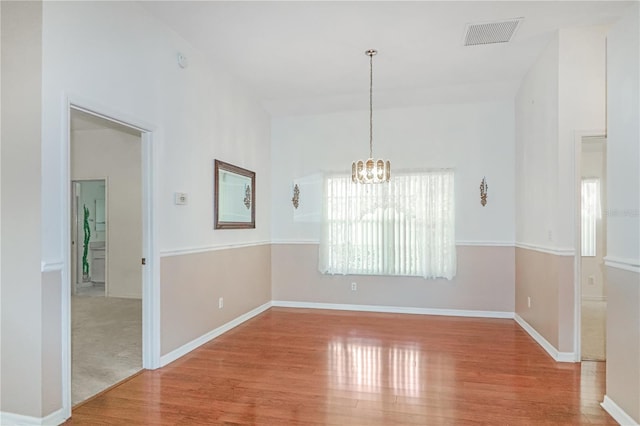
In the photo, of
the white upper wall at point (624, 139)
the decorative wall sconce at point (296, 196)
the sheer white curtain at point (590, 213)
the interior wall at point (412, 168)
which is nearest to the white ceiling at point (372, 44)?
the interior wall at point (412, 168)

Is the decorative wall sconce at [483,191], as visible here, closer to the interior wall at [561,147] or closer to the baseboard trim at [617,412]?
the interior wall at [561,147]

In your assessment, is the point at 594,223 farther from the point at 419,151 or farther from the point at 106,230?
the point at 106,230

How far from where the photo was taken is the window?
5.59 metres

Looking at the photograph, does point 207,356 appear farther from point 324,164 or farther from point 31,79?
point 324,164

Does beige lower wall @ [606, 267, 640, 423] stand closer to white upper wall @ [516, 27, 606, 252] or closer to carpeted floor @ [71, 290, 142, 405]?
white upper wall @ [516, 27, 606, 252]

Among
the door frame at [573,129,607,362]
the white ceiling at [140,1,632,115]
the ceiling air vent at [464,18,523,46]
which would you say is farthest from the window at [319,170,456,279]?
the ceiling air vent at [464,18,523,46]

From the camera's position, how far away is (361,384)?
3234mm

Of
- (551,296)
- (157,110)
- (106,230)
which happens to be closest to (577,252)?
(551,296)

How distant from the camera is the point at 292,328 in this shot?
4.95 metres

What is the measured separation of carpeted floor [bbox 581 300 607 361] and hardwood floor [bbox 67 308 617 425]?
0.30 m

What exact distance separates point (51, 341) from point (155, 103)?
2083 millimetres

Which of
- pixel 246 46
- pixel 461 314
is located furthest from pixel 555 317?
pixel 246 46

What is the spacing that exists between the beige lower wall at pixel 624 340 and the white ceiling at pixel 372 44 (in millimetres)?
2260

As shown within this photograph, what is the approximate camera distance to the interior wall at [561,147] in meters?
3.73
